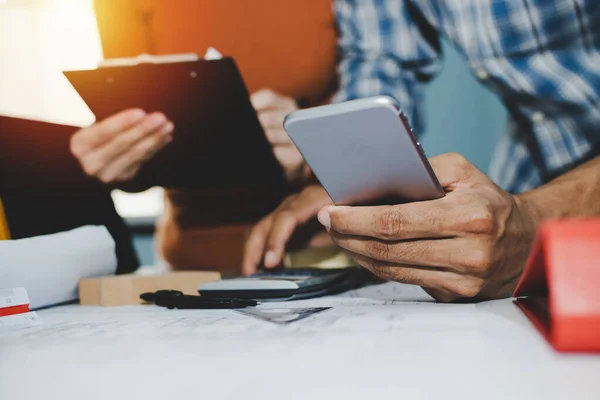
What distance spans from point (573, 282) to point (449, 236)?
0.22m

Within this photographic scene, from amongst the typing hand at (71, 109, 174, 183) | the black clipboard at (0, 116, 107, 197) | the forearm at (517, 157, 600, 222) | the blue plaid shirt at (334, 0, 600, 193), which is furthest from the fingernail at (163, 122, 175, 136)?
the forearm at (517, 157, 600, 222)

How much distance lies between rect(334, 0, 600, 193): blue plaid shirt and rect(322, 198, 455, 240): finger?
0.54 metres

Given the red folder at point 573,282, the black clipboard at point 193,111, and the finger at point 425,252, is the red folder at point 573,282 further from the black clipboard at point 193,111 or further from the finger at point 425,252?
the black clipboard at point 193,111

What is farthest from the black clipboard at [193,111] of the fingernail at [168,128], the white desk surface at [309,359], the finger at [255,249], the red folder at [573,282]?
the red folder at [573,282]

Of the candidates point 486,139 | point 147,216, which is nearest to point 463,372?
point 486,139

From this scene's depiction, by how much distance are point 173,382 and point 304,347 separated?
0.10 meters

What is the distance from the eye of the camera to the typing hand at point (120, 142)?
806mm

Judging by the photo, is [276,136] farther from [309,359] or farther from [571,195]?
[309,359]

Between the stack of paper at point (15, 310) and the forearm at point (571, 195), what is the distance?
1.88ft

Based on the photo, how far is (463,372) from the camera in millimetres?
297

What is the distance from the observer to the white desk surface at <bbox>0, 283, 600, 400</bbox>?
0.28 meters

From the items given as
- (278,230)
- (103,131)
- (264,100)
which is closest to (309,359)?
(278,230)

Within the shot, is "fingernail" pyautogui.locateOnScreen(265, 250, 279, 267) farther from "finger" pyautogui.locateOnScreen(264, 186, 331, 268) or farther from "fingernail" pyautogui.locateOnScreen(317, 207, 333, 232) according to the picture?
"fingernail" pyautogui.locateOnScreen(317, 207, 333, 232)

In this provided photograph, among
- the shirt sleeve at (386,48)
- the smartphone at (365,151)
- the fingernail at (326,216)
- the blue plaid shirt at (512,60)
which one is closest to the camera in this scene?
the smartphone at (365,151)
